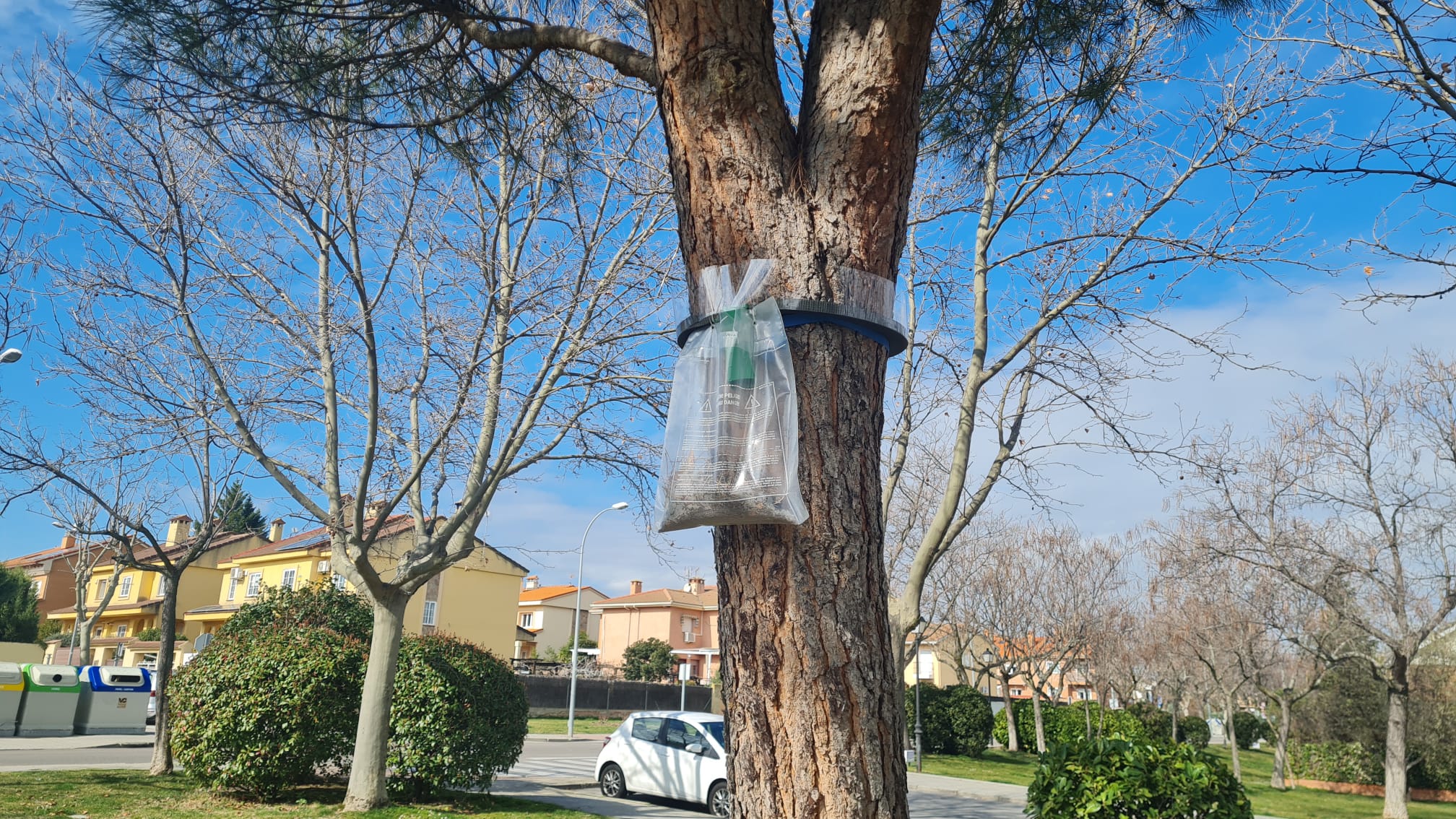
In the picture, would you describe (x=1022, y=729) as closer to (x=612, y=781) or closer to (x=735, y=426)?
(x=612, y=781)

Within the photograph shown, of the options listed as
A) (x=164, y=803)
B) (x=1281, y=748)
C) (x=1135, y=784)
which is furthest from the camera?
(x=1281, y=748)

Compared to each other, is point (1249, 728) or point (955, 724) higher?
point (955, 724)

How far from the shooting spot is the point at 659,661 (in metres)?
45.4

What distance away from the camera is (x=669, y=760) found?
1360 centimetres

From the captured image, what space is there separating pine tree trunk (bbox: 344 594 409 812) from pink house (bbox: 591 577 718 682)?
48850 millimetres

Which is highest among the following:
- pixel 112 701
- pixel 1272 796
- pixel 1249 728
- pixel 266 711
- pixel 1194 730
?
pixel 266 711

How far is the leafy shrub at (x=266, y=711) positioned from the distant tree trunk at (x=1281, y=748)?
2496 cm

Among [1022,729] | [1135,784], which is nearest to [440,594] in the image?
[1022,729]

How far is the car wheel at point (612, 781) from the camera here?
14.3 metres

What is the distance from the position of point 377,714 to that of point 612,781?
5.70 metres

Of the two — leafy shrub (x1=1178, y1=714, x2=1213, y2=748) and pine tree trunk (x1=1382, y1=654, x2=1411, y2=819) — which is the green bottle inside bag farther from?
leafy shrub (x1=1178, y1=714, x2=1213, y2=748)

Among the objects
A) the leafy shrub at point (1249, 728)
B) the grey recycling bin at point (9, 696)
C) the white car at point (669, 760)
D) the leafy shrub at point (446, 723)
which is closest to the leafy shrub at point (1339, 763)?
the leafy shrub at point (1249, 728)

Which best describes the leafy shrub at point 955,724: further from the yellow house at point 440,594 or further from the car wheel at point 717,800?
the yellow house at point 440,594

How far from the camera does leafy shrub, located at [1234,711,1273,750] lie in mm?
44500
